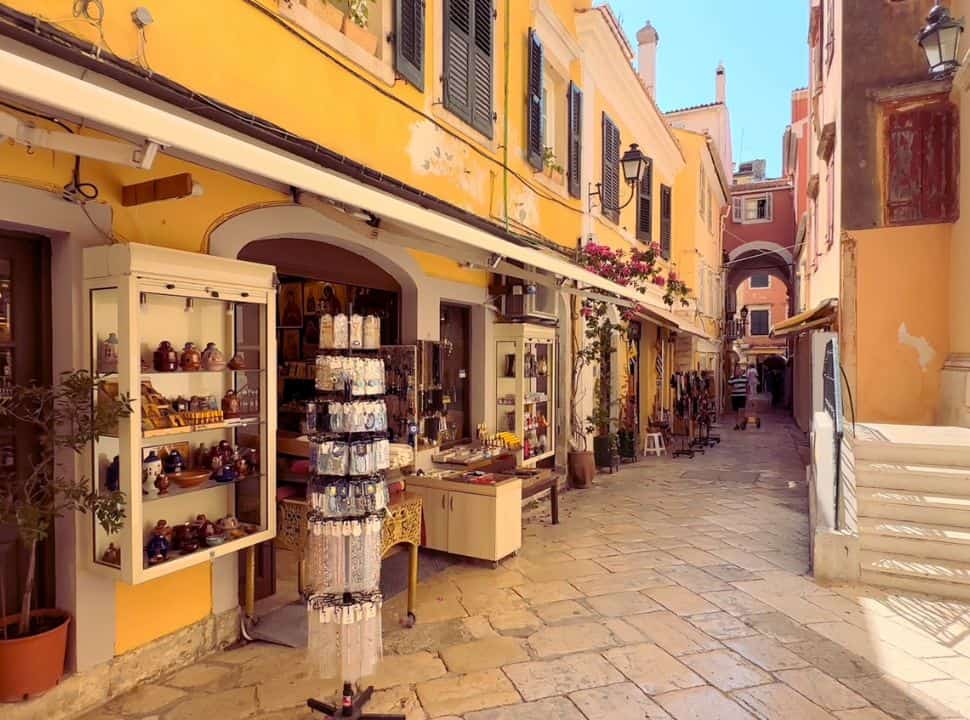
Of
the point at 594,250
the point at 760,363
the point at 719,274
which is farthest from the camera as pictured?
the point at 760,363

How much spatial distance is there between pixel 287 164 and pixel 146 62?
4.52ft

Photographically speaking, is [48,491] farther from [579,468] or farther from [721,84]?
[721,84]

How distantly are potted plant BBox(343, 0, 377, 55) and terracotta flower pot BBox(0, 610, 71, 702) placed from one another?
175 inches

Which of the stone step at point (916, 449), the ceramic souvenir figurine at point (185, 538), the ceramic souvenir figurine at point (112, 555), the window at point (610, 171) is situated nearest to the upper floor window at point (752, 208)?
the window at point (610, 171)

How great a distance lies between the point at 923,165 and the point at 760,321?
30688mm

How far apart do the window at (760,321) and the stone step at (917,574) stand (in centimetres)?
3441

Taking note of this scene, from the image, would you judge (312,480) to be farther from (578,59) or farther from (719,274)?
(719,274)

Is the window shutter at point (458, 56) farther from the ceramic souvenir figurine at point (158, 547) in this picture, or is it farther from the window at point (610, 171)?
the ceramic souvenir figurine at point (158, 547)

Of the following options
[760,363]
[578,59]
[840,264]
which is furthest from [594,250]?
[760,363]

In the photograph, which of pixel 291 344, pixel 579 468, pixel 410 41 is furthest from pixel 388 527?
pixel 579 468

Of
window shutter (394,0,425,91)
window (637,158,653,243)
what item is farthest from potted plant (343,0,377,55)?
window (637,158,653,243)

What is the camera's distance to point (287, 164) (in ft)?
9.06

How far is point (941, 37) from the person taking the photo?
670 cm

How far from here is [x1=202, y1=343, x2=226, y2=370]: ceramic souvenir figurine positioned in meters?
3.82
